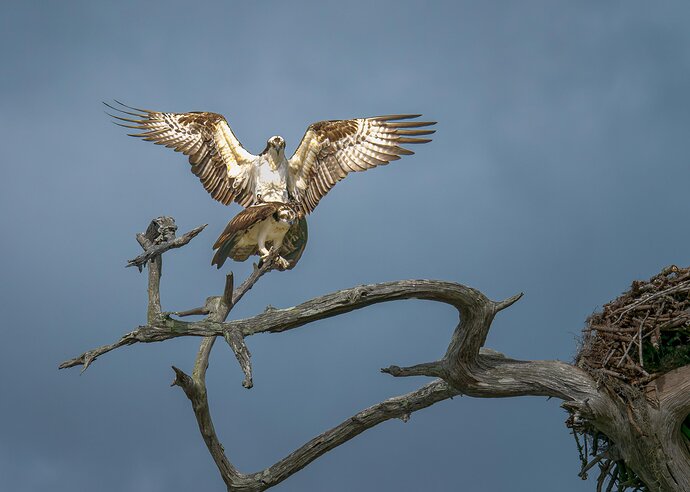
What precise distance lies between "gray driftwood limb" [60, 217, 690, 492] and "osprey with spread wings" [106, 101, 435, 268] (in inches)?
47.8

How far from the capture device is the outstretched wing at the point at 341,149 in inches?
447

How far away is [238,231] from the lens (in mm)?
10359

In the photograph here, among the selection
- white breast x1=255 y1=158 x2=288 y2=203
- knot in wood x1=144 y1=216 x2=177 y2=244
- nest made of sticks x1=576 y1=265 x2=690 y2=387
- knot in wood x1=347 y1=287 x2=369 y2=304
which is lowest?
nest made of sticks x1=576 y1=265 x2=690 y2=387

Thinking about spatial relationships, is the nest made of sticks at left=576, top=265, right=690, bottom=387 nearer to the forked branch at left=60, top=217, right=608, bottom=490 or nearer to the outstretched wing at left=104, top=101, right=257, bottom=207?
the forked branch at left=60, top=217, right=608, bottom=490

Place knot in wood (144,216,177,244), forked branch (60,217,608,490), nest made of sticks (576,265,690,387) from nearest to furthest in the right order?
forked branch (60,217,608,490)
knot in wood (144,216,177,244)
nest made of sticks (576,265,690,387)

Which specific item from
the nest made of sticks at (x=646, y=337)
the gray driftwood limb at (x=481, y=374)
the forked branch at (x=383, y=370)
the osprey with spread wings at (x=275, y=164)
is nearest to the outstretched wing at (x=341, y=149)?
the osprey with spread wings at (x=275, y=164)

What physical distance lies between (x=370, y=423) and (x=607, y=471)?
87.4 inches

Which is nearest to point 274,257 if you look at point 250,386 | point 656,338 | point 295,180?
point 295,180

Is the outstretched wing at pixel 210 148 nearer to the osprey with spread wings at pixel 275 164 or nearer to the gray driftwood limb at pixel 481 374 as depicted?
the osprey with spread wings at pixel 275 164

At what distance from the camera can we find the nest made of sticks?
8.99 metres

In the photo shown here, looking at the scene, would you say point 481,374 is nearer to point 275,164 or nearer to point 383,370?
point 383,370

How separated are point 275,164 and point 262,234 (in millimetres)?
901

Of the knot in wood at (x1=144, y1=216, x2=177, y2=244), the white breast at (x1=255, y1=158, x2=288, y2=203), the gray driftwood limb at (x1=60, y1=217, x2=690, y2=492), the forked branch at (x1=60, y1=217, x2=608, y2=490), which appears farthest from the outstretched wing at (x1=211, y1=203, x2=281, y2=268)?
the knot in wood at (x1=144, y1=216, x2=177, y2=244)

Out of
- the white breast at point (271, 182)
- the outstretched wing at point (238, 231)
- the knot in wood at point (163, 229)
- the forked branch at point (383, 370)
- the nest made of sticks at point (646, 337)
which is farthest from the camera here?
the white breast at point (271, 182)
